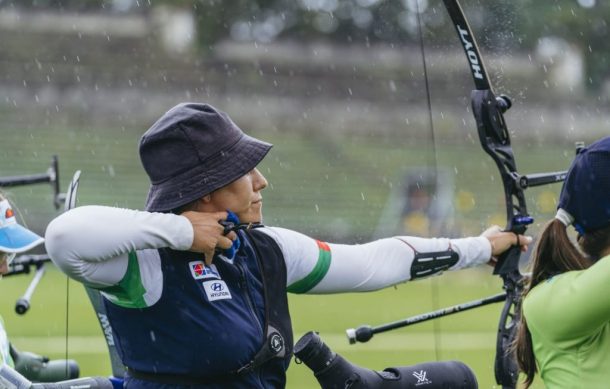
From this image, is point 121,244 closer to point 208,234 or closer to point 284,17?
point 208,234

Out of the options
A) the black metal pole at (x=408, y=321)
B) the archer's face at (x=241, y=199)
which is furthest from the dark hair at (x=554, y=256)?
the archer's face at (x=241, y=199)

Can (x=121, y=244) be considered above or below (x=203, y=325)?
above

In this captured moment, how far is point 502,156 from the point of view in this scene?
377 cm

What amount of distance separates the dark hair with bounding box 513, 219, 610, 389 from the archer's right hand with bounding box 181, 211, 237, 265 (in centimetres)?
82

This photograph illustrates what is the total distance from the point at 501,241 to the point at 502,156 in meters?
0.35

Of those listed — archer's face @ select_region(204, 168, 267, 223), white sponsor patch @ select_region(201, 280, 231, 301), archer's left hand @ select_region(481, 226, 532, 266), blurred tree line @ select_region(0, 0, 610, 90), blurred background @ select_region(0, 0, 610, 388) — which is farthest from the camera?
blurred tree line @ select_region(0, 0, 610, 90)

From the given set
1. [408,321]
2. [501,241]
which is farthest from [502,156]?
[408,321]

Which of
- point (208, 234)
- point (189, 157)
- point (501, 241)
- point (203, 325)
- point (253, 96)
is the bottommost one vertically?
point (253, 96)

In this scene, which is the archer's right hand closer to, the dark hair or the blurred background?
the dark hair

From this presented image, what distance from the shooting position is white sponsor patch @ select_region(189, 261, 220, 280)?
283 centimetres

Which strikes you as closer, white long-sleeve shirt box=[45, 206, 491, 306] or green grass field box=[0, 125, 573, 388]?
white long-sleeve shirt box=[45, 206, 491, 306]

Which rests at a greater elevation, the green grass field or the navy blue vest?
the navy blue vest

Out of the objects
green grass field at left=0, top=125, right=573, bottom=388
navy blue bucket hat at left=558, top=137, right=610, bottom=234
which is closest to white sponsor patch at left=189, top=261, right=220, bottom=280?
navy blue bucket hat at left=558, top=137, right=610, bottom=234

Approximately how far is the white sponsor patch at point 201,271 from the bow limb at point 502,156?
1109 millimetres
